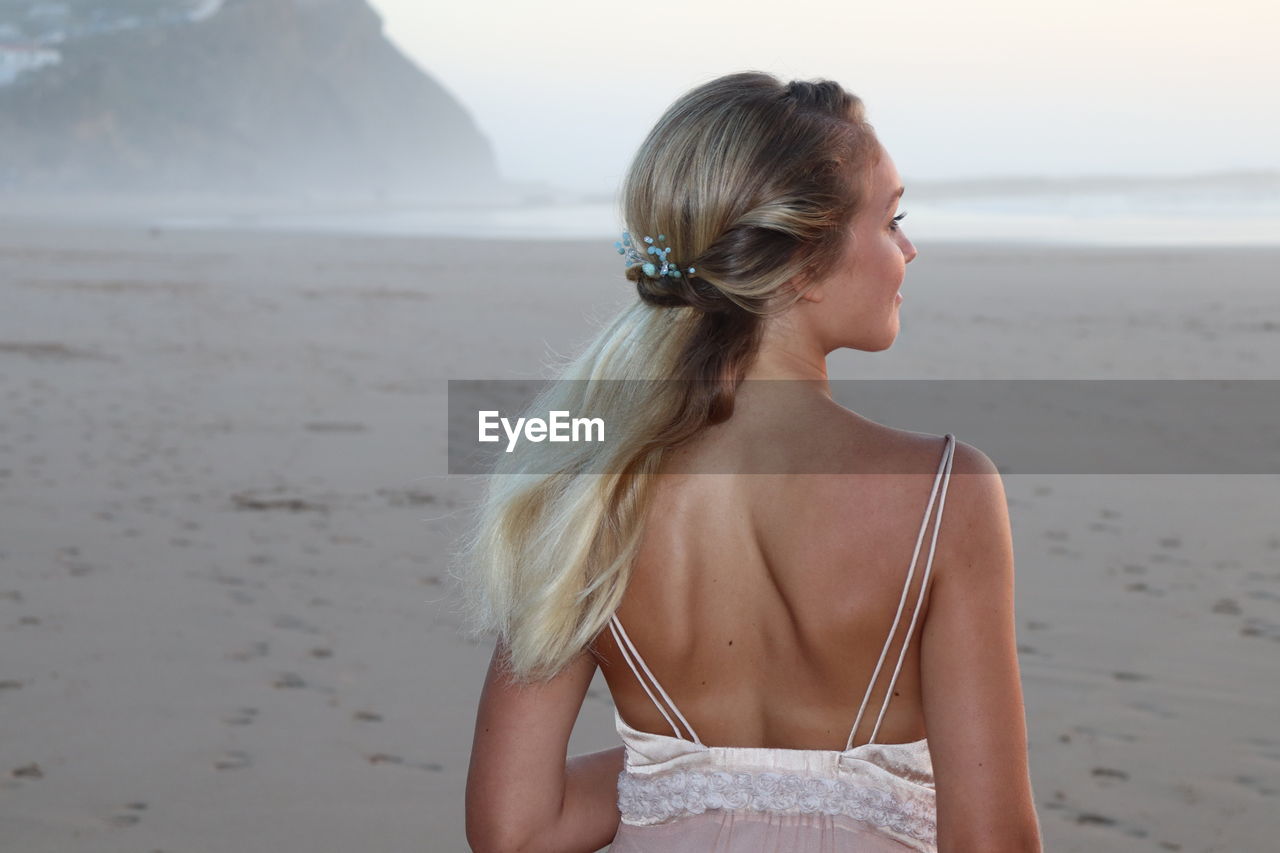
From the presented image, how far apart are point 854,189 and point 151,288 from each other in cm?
1874

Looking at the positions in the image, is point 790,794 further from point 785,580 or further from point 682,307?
point 682,307

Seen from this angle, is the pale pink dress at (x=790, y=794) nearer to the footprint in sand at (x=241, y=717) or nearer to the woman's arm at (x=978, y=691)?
the woman's arm at (x=978, y=691)

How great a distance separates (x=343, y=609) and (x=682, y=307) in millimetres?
4094

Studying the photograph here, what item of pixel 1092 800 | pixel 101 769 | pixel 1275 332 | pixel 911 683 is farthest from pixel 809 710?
pixel 1275 332

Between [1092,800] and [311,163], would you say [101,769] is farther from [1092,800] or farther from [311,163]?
[311,163]

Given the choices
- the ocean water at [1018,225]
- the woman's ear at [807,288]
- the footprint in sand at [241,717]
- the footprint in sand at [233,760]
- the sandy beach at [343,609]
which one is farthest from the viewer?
the ocean water at [1018,225]

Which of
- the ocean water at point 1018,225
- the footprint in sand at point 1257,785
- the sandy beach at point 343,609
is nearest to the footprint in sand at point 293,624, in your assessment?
the sandy beach at point 343,609

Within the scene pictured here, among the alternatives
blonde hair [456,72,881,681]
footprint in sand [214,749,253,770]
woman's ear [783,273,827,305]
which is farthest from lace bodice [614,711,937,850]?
footprint in sand [214,749,253,770]

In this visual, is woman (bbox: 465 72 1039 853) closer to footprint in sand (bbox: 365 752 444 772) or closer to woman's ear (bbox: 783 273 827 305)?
woman's ear (bbox: 783 273 827 305)

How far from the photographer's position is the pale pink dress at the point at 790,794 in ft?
5.29

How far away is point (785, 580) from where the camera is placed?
149cm

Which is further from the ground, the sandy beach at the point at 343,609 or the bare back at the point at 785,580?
the bare back at the point at 785,580

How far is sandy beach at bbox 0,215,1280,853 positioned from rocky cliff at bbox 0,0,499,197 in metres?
109

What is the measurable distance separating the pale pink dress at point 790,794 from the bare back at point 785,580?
0.02 metres
